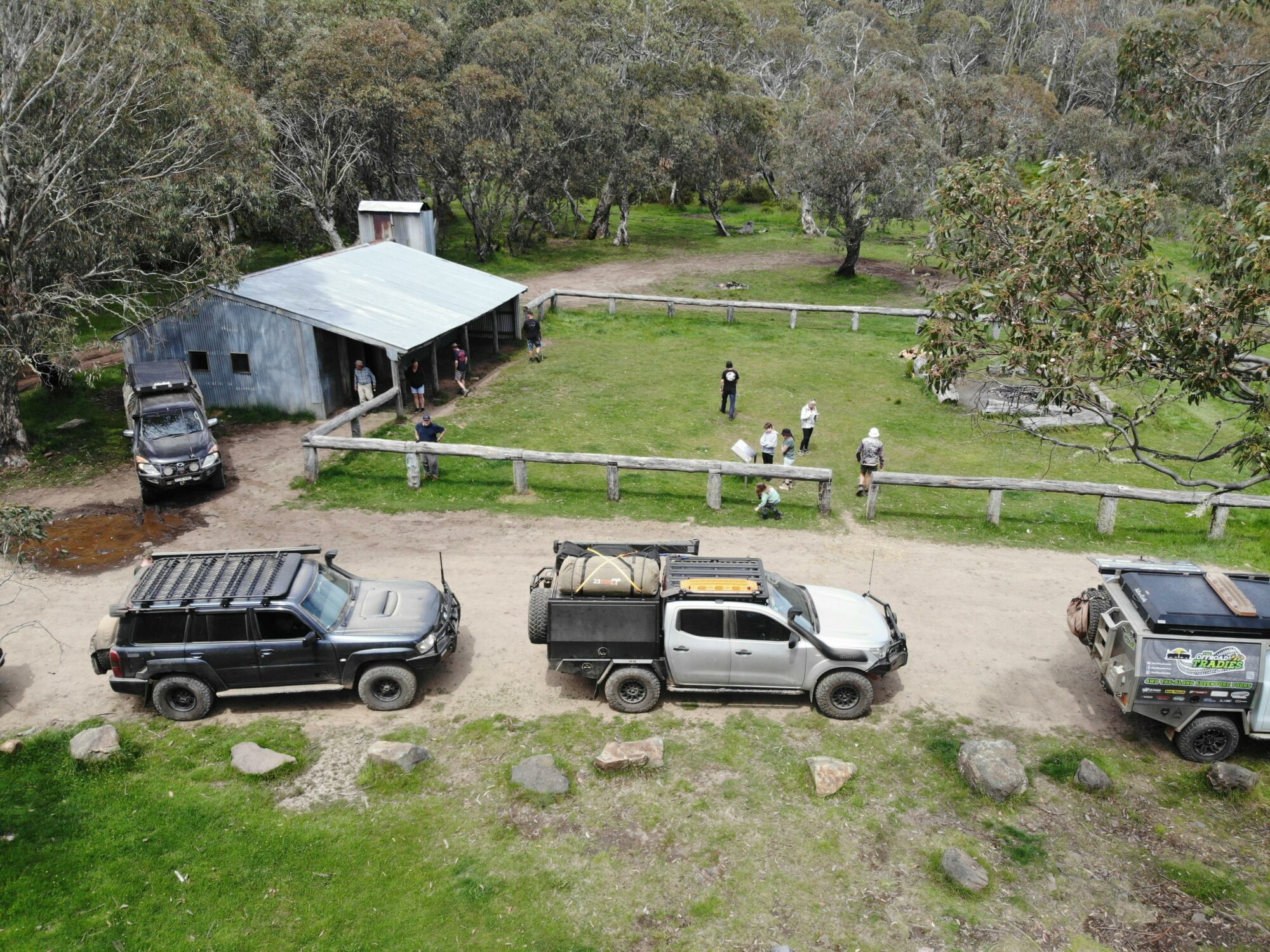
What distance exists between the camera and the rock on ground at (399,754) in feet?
34.1

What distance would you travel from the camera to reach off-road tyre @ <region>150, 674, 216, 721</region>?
445 inches

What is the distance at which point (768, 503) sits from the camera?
57.3 feet

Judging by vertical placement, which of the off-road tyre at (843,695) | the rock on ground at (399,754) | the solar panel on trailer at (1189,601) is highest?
the solar panel on trailer at (1189,601)

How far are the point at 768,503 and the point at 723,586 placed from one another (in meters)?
6.20

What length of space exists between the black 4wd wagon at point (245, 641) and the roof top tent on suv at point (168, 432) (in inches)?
251

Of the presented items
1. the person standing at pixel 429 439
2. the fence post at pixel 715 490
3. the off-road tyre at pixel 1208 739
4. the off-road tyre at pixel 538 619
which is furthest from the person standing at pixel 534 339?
the off-road tyre at pixel 1208 739

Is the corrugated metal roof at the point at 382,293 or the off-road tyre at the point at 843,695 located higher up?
the corrugated metal roof at the point at 382,293

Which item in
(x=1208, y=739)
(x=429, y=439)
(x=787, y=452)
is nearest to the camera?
(x=1208, y=739)

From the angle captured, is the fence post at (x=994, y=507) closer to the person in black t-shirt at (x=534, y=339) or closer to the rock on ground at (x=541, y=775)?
A: the rock on ground at (x=541, y=775)

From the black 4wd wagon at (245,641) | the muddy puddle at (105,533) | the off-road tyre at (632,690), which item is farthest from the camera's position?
the muddy puddle at (105,533)

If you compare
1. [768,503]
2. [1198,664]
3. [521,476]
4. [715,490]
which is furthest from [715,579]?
[521,476]

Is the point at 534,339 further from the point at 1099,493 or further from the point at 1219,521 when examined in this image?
the point at 1219,521

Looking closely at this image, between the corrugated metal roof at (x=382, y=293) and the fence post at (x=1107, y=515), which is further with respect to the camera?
the corrugated metal roof at (x=382, y=293)

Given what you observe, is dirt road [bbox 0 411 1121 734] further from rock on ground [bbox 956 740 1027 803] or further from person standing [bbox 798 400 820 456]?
person standing [bbox 798 400 820 456]
